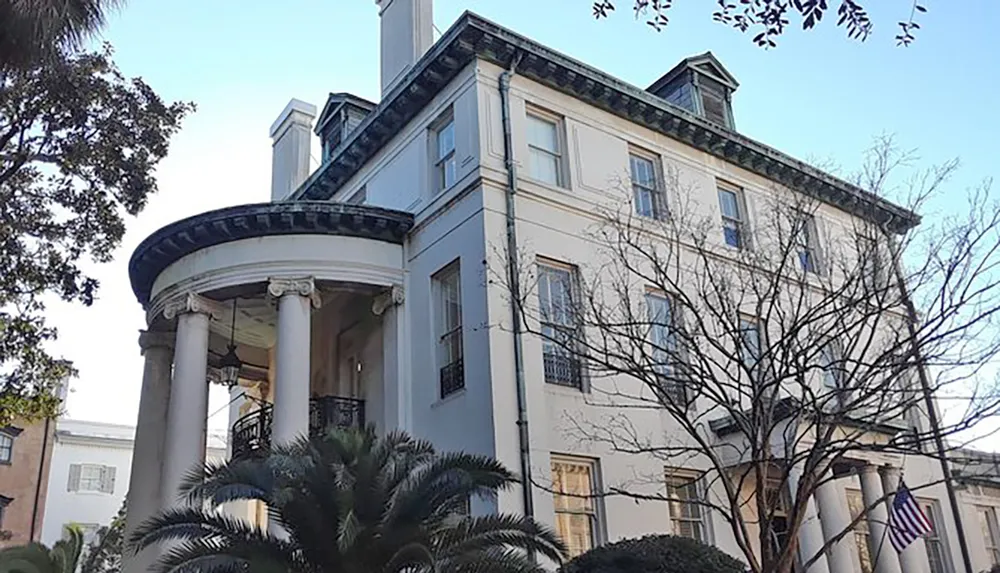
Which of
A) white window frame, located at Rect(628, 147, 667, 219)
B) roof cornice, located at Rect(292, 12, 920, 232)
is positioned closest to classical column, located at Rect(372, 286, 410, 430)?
roof cornice, located at Rect(292, 12, 920, 232)

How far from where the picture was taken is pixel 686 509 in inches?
645

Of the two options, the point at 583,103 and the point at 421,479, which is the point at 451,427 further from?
the point at 583,103

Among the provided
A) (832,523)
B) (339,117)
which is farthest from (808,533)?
(339,117)

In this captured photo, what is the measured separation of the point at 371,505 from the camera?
10.2 meters

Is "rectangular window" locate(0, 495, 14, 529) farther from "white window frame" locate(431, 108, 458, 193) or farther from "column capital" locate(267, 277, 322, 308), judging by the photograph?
"white window frame" locate(431, 108, 458, 193)

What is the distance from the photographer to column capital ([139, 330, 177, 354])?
19422 mm

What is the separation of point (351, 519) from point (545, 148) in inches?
374

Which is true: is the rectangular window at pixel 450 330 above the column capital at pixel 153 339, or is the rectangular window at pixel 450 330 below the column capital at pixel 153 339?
below

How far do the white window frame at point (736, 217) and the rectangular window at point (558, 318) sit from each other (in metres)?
4.60

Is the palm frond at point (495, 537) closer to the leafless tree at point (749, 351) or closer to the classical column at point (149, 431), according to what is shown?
the leafless tree at point (749, 351)

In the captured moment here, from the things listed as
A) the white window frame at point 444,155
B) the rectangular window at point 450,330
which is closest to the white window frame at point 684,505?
the rectangular window at point 450,330

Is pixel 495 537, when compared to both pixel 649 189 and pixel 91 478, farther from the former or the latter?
pixel 91 478

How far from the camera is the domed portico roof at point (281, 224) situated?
16.8 m

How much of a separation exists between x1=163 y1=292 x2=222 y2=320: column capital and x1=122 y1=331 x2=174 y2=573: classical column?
197cm
